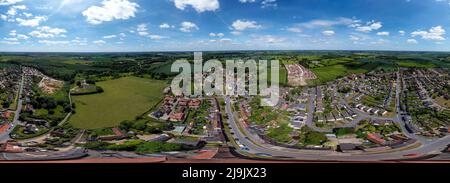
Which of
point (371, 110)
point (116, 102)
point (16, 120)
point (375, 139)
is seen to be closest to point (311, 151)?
point (375, 139)

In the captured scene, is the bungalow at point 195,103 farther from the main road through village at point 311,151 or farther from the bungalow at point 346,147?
A: the bungalow at point 346,147

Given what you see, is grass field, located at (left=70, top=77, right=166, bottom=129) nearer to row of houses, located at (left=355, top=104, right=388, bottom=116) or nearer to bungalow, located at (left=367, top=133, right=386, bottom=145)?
bungalow, located at (left=367, top=133, right=386, bottom=145)

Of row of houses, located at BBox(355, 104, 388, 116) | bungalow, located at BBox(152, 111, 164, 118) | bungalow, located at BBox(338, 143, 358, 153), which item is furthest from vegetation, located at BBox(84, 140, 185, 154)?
row of houses, located at BBox(355, 104, 388, 116)

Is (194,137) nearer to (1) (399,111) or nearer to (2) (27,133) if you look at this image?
(2) (27,133)

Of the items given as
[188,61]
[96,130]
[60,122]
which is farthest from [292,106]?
[60,122]

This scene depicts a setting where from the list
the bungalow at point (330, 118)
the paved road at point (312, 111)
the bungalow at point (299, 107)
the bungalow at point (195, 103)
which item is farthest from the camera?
the bungalow at point (299, 107)

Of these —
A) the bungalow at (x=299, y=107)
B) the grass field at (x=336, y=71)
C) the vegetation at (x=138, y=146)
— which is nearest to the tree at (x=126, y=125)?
the vegetation at (x=138, y=146)

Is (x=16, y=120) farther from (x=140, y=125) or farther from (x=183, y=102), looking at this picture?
(x=183, y=102)
